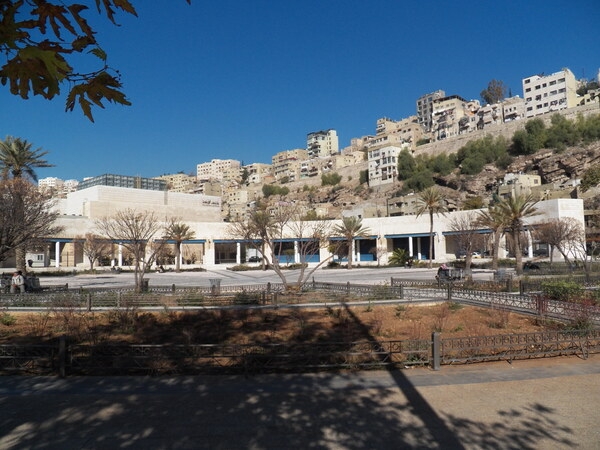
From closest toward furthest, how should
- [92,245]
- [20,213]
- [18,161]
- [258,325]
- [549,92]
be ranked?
[258,325]
[20,213]
[18,161]
[92,245]
[549,92]

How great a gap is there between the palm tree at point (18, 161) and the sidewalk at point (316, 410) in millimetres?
29901

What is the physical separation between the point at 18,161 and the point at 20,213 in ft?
42.0

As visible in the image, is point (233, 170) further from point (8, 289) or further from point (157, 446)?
point (157, 446)

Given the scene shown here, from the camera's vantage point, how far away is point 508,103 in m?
114

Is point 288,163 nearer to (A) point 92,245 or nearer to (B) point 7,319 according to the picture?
(A) point 92,245

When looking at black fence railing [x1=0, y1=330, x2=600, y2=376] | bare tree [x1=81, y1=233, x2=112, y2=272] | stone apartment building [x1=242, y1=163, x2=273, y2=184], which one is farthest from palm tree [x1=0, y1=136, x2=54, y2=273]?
stone apartment building [x1=242, y1=163, x2=273, y2=184]

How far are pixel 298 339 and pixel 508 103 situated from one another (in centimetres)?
12133

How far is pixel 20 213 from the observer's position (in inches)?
918

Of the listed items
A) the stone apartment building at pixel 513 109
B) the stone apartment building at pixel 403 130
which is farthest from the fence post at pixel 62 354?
the stone apartment building at pixel 513 109

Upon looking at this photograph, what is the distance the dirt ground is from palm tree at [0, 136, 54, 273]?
72.1 ft

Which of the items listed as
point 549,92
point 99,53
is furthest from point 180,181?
point 99,53

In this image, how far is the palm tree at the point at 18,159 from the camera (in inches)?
1297

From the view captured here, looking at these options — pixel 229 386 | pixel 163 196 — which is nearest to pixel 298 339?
pixel 229 386

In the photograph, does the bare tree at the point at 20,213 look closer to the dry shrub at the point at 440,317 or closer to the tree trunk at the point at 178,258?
the dry shrub at the point at 440,317
